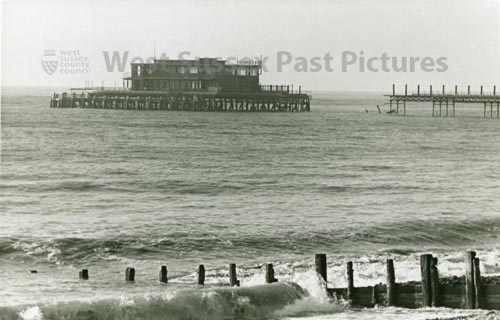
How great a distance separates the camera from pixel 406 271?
20.8m

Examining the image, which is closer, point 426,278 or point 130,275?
point 426,278

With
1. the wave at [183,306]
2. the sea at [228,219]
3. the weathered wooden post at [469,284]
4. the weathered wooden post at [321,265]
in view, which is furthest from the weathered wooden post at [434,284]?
the wave at [183,306]

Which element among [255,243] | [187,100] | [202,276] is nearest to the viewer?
[202,276]

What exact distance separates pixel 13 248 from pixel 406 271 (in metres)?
11.7

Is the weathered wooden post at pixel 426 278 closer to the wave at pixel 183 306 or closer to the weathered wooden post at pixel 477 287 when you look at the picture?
the weathered wooden post at pixel 477 287

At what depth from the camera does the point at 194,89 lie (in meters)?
111

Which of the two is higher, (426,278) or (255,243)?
(426,278)

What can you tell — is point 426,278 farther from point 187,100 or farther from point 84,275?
point 187,100

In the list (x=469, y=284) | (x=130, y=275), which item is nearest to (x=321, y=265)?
(x=469, y=284)

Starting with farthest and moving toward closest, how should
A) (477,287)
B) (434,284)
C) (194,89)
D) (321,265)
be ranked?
(194,89)
(321,265)
(434,284)
(477,287)

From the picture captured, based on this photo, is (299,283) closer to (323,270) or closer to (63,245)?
(323,270)

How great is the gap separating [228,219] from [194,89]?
79682 millimetres

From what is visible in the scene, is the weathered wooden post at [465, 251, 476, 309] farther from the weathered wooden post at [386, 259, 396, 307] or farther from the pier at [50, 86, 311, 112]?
the pier at [50, 86, 311, 112]

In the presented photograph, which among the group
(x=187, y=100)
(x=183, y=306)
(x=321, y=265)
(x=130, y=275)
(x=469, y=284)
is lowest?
(x=130, y=275)
